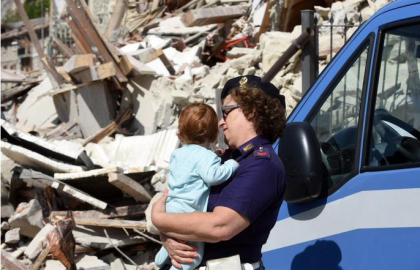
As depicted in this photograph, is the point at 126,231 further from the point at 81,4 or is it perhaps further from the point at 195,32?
the point at 195,32

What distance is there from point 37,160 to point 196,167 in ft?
17.0

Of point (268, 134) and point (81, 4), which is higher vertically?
point (268, 134)

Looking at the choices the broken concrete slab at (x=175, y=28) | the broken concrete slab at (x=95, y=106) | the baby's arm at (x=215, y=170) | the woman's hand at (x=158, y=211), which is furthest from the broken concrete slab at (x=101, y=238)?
the broken concrete slab at (x=175, y=28)

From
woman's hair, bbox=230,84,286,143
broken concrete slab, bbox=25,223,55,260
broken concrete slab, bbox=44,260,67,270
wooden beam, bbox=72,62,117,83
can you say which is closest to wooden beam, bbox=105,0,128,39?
wooden beam, bbox=72,62,117,83

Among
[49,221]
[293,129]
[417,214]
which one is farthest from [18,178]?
[417,214]

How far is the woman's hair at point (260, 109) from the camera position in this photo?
2.40 m

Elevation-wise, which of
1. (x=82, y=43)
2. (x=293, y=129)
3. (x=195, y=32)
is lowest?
(x=195, y=32)

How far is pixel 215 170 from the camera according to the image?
2322 mm

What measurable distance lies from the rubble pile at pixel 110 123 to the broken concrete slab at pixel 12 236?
0.04ft

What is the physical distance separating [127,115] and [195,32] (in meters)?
5.23

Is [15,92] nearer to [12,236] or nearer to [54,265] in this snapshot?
[12,236]

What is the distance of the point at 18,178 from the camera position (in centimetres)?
749

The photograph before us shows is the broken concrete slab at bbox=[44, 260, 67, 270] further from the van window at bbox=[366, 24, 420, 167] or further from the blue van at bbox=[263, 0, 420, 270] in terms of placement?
the van window at bbox=[366, 24, 420, 167]

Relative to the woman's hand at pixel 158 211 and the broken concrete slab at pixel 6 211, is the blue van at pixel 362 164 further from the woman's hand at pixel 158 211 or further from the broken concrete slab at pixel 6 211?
the broken concrete slab at pixel 6 211
